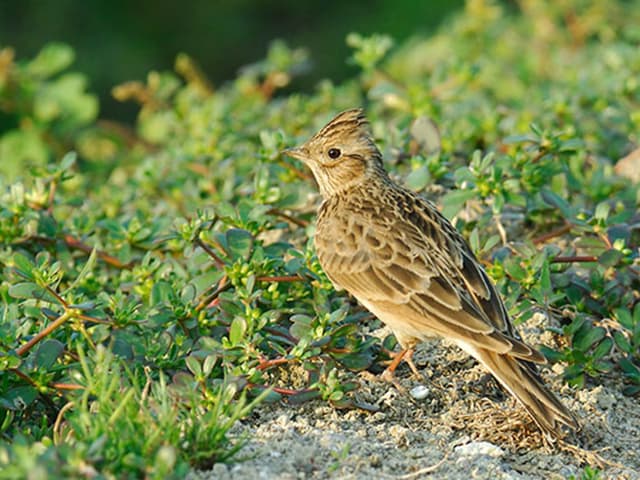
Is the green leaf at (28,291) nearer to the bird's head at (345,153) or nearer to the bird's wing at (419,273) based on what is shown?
the bird's wing at (419,273)

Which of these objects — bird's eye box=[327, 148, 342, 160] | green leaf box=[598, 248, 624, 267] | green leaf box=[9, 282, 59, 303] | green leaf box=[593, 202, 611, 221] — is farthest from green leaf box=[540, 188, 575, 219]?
green leaf box=[9, 282, 59, 303]

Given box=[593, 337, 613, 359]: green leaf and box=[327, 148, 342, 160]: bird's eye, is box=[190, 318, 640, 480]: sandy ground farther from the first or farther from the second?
box=[327, 148, 342, 160]: bird's eye

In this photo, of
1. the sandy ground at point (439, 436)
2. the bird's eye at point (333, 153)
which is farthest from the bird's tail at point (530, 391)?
the bird's eye at point (333, 153)

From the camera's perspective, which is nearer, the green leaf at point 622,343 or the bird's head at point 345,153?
the green leaf at point 622,343

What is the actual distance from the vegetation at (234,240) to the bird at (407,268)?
0.20 metres

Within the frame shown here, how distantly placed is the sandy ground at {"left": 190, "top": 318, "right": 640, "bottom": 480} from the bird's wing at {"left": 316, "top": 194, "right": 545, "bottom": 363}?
0.32 meters

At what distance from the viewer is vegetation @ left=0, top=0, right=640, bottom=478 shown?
4211mm

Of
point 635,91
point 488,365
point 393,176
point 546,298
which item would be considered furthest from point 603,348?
point 635,91

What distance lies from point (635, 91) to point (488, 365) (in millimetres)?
3839

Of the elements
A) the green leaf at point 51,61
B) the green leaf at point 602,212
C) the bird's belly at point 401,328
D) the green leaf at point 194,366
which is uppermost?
the green leaf at point 51,61

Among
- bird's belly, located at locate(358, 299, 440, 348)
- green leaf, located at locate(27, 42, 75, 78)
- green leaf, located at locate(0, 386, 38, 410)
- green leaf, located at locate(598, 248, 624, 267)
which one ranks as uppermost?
green leaf, located at locate(27, 42, 75, 78)

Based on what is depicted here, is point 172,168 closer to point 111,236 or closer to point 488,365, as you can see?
point 111,236

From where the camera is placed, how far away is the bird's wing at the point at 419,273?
14.9 feet

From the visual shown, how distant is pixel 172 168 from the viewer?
23.5ft
